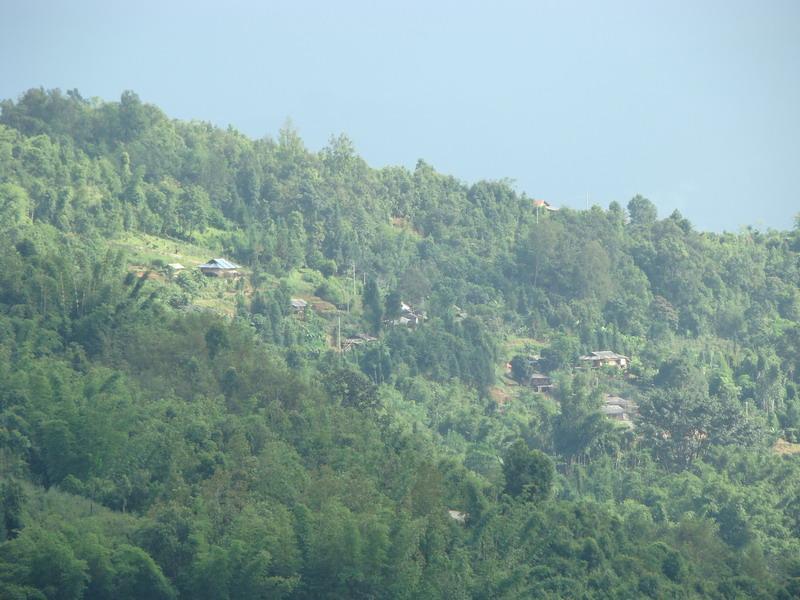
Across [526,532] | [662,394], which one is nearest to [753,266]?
[662,394]

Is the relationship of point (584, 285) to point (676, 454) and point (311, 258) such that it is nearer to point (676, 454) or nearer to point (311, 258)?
point (311, 258)

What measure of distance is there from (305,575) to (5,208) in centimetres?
1727

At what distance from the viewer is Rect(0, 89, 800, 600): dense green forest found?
76.3 ft

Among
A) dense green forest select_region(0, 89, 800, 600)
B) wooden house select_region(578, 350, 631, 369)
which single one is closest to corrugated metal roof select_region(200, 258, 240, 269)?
dense green forest select_region(0, 89, 800, 600)

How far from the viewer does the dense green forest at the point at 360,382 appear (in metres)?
23.3

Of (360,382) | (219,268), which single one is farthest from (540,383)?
(360,382)

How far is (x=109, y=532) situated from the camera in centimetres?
2295

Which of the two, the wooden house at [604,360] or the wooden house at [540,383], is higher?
the wooden house at [604,360]

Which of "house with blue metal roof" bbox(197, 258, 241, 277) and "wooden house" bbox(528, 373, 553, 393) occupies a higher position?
"house with blue metal roof" bbox(197, 258, 241, 277)

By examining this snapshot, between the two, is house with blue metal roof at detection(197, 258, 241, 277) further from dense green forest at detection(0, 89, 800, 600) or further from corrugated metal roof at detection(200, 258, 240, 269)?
dense green forest at detection(0, 89, 800, 600)

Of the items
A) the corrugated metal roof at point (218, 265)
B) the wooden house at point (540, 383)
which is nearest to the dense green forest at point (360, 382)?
the wooden house at point (540, 383)

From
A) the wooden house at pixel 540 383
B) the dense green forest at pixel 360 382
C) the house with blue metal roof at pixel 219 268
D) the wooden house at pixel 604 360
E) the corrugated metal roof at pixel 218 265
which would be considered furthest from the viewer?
the wooden house at pixel 604 360

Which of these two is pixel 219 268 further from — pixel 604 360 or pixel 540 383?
pixel 604 360

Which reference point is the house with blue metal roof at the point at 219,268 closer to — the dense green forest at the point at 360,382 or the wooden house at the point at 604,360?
the dense green forest at the point at 360,382
